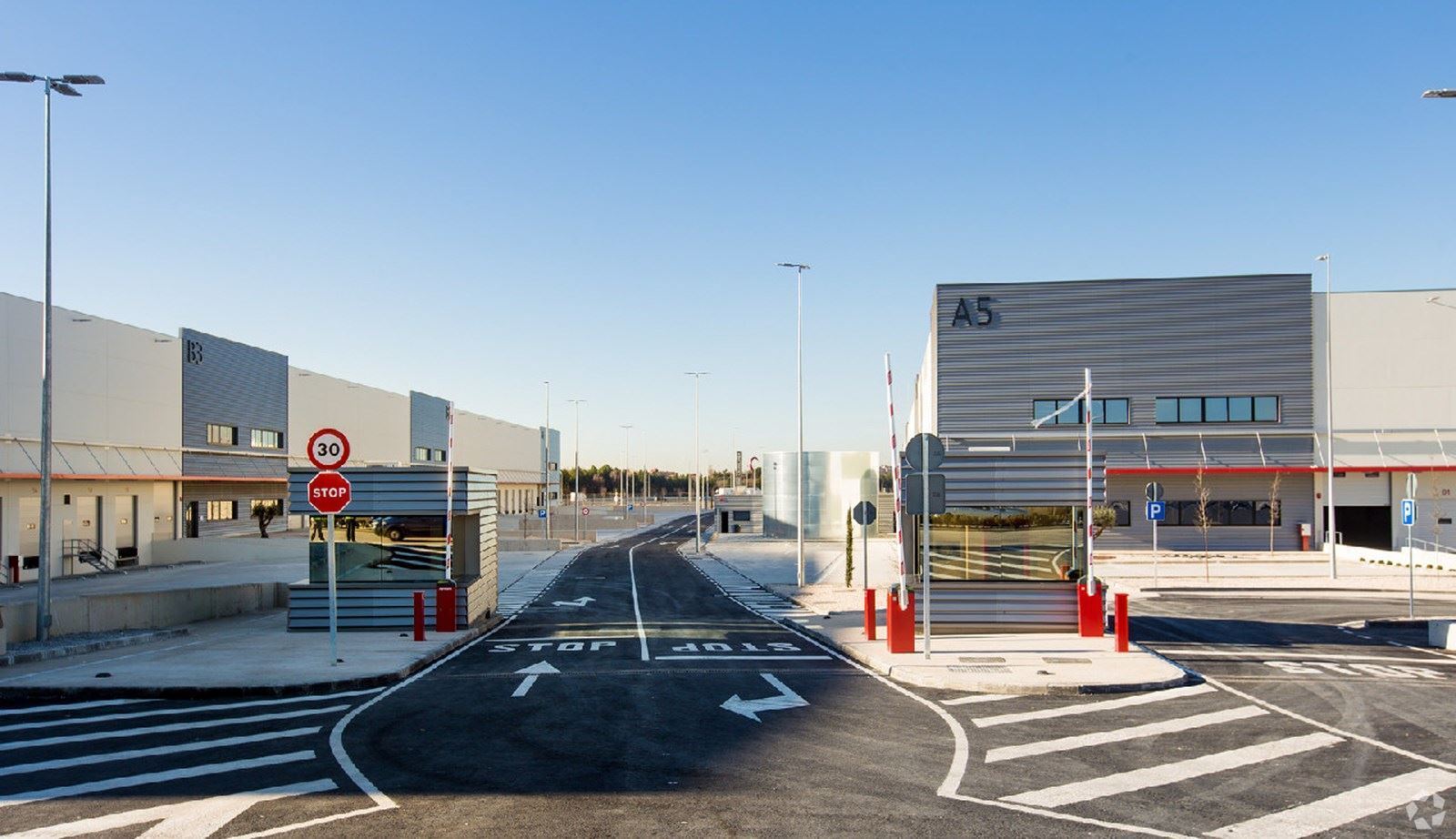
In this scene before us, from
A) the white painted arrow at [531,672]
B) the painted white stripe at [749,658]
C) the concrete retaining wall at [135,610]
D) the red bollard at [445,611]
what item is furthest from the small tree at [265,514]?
the painted white stripe at [749,658]

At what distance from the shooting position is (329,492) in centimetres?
1606

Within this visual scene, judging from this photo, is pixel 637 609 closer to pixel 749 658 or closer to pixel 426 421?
pixel 749 658

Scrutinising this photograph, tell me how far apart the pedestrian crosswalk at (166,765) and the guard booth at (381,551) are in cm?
689

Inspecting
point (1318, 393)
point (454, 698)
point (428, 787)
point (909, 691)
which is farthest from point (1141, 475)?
point (428, 787)

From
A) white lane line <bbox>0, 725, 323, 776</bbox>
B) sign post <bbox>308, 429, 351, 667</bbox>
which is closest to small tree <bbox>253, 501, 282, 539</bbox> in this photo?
sign post <bbox>308, 429, 351, 667</bbox>

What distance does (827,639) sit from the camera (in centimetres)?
1933

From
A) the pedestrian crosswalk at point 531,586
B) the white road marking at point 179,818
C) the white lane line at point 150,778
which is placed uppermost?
the white road marking at point 179,818

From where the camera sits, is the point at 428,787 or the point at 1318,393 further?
the point at 1318,393

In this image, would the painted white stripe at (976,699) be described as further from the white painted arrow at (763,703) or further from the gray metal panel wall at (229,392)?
the gray metal panel wall at (229,392)

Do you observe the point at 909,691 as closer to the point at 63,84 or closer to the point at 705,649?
the point at 705,649

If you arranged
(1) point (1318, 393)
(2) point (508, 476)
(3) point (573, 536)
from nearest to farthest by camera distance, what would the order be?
(1) point (1318, 393), (3) point (573, 536), (2) point (508, 476)

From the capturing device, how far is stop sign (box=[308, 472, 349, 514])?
52.5ft

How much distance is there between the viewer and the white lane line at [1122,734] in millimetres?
10047

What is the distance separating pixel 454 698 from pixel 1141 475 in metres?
41.2
